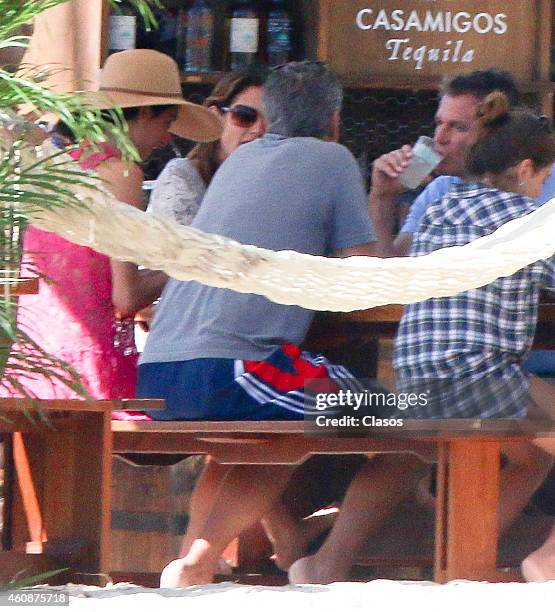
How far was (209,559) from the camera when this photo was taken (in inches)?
107

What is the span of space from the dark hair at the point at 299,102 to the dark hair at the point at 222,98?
479 mm

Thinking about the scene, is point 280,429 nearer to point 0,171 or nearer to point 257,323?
point 257,323

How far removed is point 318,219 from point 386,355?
1325 millimetres

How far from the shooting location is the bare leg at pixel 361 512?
278 cm

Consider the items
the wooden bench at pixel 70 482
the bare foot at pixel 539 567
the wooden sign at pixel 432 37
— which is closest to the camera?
the wooden bench at pixel 70 482

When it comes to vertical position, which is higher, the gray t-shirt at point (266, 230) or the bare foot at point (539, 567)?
the gray t-shirt at point (266, 230)

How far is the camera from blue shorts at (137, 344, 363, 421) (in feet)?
8.82

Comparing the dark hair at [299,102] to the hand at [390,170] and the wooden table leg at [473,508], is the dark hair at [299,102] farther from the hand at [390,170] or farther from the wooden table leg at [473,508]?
the wooden table leg at [473,508]

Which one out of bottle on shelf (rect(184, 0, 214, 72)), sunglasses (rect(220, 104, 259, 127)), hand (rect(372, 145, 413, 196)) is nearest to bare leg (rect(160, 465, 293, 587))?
hand (rect(372, 145, 413, 196))

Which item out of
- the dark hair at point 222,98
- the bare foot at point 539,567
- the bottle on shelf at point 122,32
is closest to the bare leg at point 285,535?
the bare foot at point 539,567

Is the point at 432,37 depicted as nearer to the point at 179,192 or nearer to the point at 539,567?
the point at 179,192

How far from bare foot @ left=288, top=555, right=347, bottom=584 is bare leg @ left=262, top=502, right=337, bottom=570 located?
271mm

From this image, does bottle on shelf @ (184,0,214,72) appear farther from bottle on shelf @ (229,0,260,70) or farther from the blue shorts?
the blue shorts

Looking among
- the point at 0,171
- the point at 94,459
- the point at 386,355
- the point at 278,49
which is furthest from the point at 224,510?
the point at 278,49
